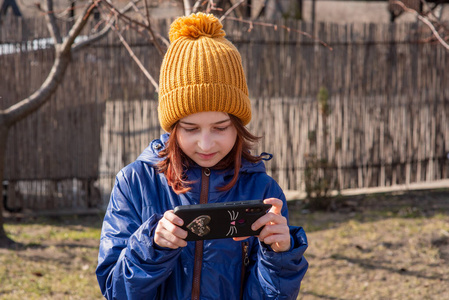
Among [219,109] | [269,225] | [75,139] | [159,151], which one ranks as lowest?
[75,139]

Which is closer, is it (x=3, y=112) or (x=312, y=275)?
(x=312, y=275)

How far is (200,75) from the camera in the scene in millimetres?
1779

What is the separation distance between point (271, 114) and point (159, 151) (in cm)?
450

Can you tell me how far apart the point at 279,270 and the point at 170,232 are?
14.8 inches

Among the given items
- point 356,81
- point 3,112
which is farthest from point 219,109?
point 356,81

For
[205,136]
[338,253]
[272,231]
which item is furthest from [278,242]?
[338,253]

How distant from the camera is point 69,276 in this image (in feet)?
14.0

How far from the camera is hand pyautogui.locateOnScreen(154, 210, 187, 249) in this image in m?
1.50

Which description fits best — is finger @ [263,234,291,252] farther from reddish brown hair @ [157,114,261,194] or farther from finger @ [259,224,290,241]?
reddish brown hair @ [157,114,261,194]

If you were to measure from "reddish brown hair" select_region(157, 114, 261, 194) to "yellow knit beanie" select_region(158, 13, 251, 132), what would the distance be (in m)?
0.06

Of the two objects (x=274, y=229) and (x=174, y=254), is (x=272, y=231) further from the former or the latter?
(x=174, y=254)

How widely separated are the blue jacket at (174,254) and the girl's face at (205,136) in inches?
3.1

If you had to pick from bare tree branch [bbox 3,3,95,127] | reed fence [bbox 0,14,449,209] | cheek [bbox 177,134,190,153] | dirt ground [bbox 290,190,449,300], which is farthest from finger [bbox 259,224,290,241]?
reed fence [bbox 0,14,449,209]

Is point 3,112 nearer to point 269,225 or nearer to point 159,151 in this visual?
point 159,151
